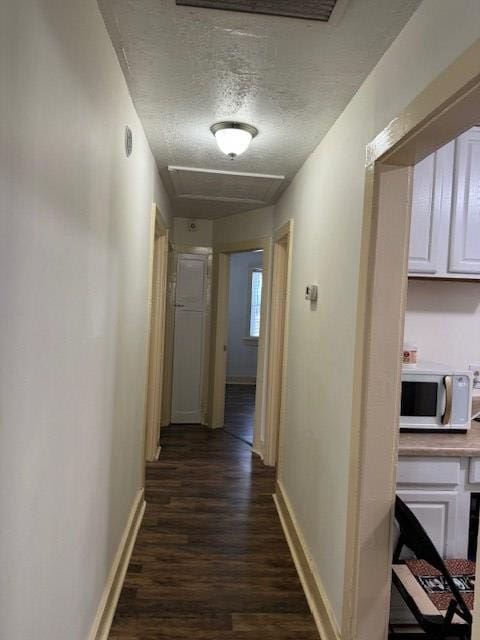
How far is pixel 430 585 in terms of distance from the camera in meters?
1.83

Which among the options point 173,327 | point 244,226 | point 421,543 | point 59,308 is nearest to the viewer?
point 59,308

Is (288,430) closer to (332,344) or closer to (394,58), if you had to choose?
(332,344)

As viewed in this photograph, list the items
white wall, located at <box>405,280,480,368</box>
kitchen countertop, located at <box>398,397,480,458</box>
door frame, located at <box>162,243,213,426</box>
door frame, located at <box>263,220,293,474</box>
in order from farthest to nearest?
door frame, located at <box>162,243,213,426</box> < door frame, located at <box>263,220,293,474</box> < white wall, located at <box>405,280,480,368</box> < kitchen countertop, located at <box>398,397,480,458</box>

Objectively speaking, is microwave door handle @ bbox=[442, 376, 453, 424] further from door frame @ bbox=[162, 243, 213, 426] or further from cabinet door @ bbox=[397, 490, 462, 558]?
door frame @ bbox=[162, 243, 213, 426]

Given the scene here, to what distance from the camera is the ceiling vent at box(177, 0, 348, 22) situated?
4.52ft

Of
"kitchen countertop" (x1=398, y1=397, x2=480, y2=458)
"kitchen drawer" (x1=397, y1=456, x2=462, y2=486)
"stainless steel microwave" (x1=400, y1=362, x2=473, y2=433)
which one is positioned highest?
"stainless steel microwave" (x1=400, y1=362, x2=473, y2=433)

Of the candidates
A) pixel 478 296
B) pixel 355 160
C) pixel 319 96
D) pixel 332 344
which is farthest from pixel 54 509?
pixel 478 296

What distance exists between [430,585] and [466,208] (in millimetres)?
1689

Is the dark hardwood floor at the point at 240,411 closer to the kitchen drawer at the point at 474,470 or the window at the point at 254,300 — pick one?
the window at the point at 254,300

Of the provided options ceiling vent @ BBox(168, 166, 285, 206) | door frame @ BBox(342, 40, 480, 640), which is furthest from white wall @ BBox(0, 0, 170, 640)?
ceiling vent @ BBox(168, 166, 285, 206)

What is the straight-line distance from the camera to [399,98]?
4.87 ft

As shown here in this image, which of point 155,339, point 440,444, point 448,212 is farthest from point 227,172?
point 440,444

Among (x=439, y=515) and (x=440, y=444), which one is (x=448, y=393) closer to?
(x=440, y=444)

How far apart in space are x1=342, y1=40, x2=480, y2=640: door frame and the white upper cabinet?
666 mm
